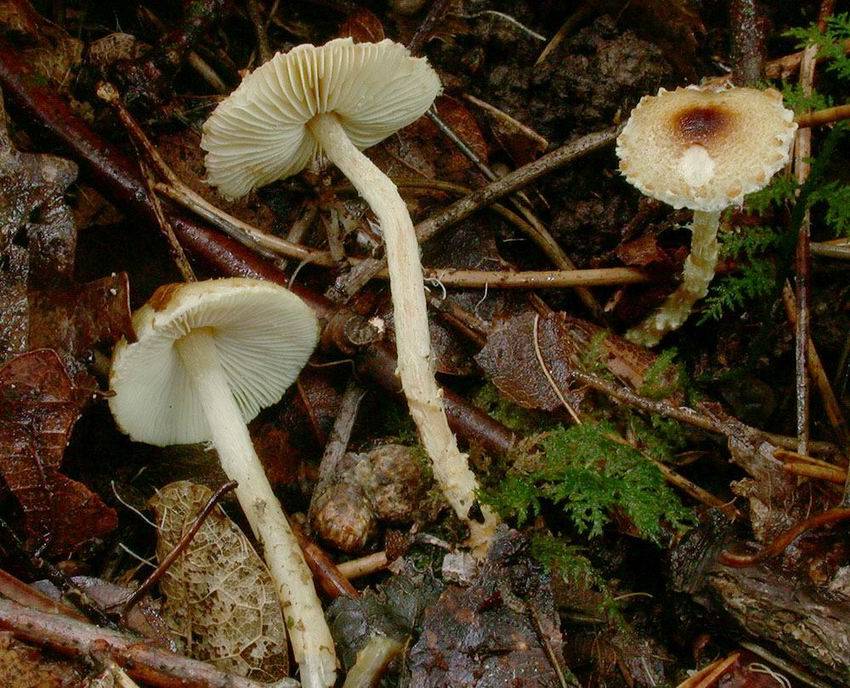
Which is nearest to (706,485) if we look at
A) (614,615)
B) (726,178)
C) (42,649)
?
(614,615)

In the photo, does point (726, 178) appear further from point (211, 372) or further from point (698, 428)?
point (211, 372)

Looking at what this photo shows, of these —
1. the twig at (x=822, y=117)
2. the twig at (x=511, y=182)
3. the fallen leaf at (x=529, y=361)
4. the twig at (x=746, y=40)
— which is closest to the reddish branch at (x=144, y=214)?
the fallen leaf at (x=529, y=361)

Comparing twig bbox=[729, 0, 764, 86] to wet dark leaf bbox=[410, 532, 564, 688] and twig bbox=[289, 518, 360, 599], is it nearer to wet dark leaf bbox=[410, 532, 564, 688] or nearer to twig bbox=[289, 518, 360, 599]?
wet dark leaf bbox=[410, 532, 564, 688]

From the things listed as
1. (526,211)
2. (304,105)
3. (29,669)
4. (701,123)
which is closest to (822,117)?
(701,123)

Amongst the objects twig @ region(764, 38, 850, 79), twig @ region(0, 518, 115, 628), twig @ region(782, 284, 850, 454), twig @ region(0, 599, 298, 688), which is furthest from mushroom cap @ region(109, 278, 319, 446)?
twig @ region(764, 38, 850, 79)

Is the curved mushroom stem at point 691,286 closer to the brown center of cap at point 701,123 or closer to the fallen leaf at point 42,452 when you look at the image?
the brown center of cap at point 701,123

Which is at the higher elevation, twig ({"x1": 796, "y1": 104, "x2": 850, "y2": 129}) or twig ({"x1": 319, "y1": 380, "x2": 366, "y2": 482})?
twig ({"x1": 796, "y1": 104, "x2": 850, "y2": 129})

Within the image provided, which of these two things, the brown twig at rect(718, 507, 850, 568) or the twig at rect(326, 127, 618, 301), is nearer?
the brown twig at rect(718, 507, 850, 568)
